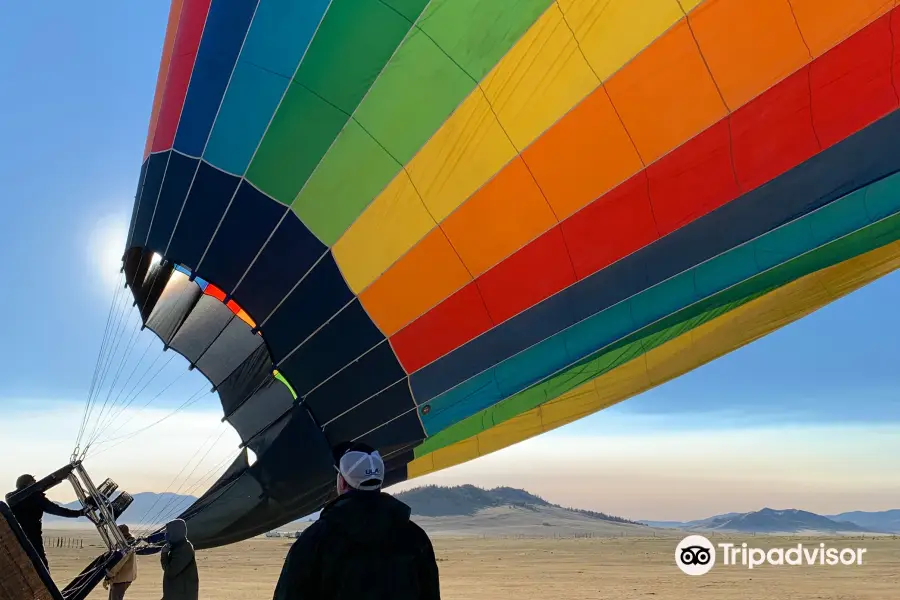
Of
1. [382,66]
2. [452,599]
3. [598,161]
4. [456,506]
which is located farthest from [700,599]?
[456,506]

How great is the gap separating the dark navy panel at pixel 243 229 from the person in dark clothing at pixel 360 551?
4.40 metres

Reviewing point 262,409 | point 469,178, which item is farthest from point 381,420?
point 469,178

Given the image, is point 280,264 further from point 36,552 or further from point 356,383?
point 36,552

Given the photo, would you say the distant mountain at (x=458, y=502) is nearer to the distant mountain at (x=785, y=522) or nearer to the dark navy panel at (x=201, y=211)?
the distant mountain at (x=785, y=522)

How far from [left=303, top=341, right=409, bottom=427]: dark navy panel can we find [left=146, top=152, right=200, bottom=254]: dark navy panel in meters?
1.77

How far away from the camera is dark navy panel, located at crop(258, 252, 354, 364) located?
6.75 metres

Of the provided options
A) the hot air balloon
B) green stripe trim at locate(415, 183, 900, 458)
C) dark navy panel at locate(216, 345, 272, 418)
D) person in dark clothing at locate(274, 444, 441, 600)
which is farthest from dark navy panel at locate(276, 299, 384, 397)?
person in dark clothing at locate(274, 444, 441, 600)

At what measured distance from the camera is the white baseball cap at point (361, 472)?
2461 millimetres

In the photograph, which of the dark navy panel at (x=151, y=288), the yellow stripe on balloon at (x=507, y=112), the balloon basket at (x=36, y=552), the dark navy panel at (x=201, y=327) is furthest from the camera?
the dark navy panel at (x=201, y=327)

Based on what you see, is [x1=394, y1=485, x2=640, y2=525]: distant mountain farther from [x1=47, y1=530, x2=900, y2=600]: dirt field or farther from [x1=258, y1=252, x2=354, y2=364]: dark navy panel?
[x1=258, y1=252, x2=354, y2=364]: dark navy panel

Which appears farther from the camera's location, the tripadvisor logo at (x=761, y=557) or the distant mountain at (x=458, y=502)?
the distant mountain at (x=458, y=502)

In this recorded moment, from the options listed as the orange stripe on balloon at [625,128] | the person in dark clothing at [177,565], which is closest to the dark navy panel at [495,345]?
the orange stripe on balloon at [625,128]

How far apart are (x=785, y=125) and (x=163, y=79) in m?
5.32

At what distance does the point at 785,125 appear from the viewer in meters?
6.34
